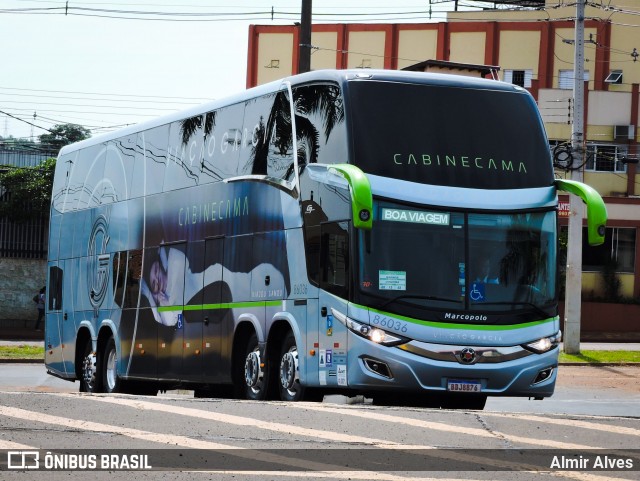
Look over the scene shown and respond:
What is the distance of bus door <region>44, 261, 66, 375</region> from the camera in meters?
27.1

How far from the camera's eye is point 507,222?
1722 cm

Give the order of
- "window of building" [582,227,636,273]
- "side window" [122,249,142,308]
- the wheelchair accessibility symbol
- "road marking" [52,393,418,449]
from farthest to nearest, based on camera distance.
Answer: "window of building" [582,227,636,273]
"side window" [122,249,142,308]
the wheelchair accessibility symbol
"road marking" [52,393,418,449]

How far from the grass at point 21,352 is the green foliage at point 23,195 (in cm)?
1301

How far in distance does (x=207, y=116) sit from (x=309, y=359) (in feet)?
18.0

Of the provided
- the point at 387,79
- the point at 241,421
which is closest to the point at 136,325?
the point at 387,79

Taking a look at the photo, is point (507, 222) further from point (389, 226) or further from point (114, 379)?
point (114, 379)

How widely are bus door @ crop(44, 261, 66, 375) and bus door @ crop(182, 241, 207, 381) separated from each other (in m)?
6.09

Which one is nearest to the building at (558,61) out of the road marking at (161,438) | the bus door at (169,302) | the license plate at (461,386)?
the bus door at (169,302)

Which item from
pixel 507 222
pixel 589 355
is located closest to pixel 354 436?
pixel 507 222

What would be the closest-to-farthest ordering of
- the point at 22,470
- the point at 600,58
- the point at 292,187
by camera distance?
1. the point at 22,470
2. the point at 292,187
3. the point at 600,58

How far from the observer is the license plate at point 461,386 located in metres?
16.6

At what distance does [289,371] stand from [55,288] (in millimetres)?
10874

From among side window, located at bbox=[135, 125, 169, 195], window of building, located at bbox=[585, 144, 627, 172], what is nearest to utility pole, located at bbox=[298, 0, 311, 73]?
side window, located at bbox=[135, 125, 169, 195]

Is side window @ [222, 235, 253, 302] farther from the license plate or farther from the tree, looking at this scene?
the tree
